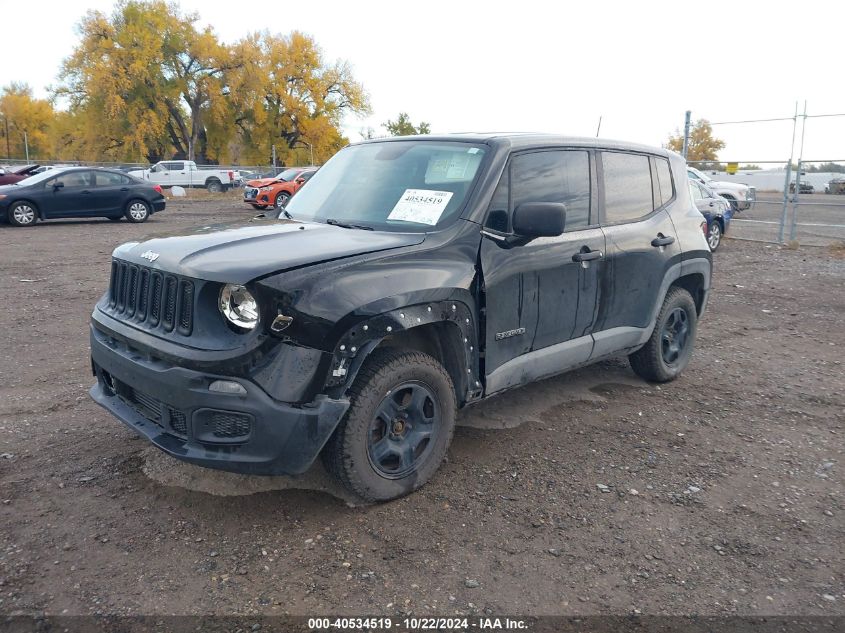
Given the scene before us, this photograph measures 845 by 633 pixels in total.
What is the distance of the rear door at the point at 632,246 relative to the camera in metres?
4.64

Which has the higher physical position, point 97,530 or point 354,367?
point 354,367

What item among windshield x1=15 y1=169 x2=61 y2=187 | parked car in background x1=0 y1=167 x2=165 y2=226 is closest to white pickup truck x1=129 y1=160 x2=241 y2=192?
parked car in background x1=0 y1=167 x2=165 y2=226

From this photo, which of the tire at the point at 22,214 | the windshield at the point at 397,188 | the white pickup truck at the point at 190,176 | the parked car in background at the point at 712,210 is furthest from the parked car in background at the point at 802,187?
the white pickup truck at the point at 190,176

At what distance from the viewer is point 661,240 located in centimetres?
506

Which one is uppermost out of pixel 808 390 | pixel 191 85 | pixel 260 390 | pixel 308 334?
pixel 191 85

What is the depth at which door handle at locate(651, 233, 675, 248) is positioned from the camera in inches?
196

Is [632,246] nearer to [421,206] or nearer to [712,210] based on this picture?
[421,206]

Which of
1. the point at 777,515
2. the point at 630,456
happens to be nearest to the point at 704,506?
the point at 777,515

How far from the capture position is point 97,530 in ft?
10.6

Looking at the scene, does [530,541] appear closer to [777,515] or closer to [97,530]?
[777,515]

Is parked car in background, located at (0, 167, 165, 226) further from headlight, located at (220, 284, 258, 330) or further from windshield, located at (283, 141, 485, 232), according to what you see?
headlight, located at (220, 284, 258, 330)

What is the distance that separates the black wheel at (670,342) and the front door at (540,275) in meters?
1.05

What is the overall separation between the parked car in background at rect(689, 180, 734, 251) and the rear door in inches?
359

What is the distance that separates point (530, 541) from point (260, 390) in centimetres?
145
